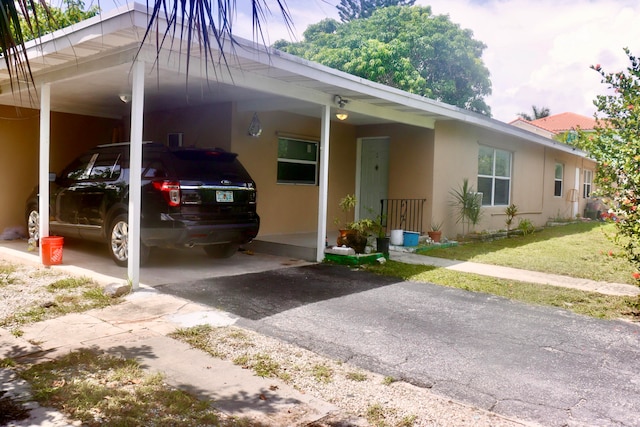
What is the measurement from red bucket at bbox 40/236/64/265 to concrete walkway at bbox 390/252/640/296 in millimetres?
5398

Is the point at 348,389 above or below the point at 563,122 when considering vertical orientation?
below

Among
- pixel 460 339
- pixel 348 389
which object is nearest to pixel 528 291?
pixel 460 339

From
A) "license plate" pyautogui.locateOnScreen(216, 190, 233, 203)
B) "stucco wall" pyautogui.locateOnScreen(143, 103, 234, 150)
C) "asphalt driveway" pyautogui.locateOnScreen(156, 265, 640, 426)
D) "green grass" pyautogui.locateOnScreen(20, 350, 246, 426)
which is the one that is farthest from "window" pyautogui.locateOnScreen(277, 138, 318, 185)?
"green grass" pyautogui.locateOnScreen(20, 350, 246, 426)

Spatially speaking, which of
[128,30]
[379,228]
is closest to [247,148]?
[379,228]

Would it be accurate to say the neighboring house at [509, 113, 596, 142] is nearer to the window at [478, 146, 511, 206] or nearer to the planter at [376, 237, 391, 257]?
the window at [478, 146, 511, 206]

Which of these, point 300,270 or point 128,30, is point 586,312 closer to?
point 300,270

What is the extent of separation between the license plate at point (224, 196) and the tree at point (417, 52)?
18.4m

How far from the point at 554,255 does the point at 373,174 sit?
4490 millimetres

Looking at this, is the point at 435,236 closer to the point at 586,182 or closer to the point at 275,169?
the point at 275,169

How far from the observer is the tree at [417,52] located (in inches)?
982

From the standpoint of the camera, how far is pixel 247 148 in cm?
1022

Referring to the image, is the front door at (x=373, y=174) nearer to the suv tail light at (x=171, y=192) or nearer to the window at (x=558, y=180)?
the suv tail light at (x=171, y=192)

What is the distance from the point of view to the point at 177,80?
7930 mm

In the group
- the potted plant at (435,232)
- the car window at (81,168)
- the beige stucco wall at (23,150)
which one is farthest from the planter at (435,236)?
the beige stucco wall at (23,150)
